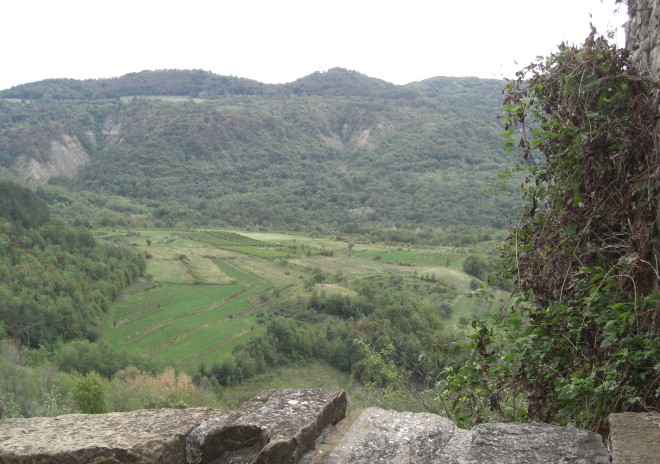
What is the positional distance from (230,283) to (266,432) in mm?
62277

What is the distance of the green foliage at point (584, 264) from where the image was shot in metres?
3.37

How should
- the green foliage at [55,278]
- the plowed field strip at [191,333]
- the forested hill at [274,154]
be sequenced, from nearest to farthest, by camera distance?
the plowed field strip at [191,333]
the green foliage at [55,278]
the forested hill at [274,154]

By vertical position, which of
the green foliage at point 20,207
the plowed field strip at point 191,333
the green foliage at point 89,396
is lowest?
the plowed field strip at point 191,333

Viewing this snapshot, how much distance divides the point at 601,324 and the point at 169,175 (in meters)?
155

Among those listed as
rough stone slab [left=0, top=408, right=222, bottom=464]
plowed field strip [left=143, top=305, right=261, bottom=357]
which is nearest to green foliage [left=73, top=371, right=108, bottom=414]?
plowed field strip [left=143, top=305, right=261, bottom=357]

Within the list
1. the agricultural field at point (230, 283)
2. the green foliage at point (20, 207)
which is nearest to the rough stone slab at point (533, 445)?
the agricultural field at point (230, 283)

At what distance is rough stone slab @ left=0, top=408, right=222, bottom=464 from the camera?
10.2 ft

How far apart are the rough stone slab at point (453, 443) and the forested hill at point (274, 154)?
104851mm

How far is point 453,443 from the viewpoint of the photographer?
10.5 feet

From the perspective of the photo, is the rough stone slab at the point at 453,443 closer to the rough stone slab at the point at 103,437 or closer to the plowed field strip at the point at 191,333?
the rough stone slab at the point at 103,437

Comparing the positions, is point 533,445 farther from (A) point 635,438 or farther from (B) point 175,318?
(B) point 175,318

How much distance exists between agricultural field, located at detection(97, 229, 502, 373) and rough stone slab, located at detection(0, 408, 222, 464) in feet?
109

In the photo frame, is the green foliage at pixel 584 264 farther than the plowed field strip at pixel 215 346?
No

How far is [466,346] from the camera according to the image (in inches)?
169
